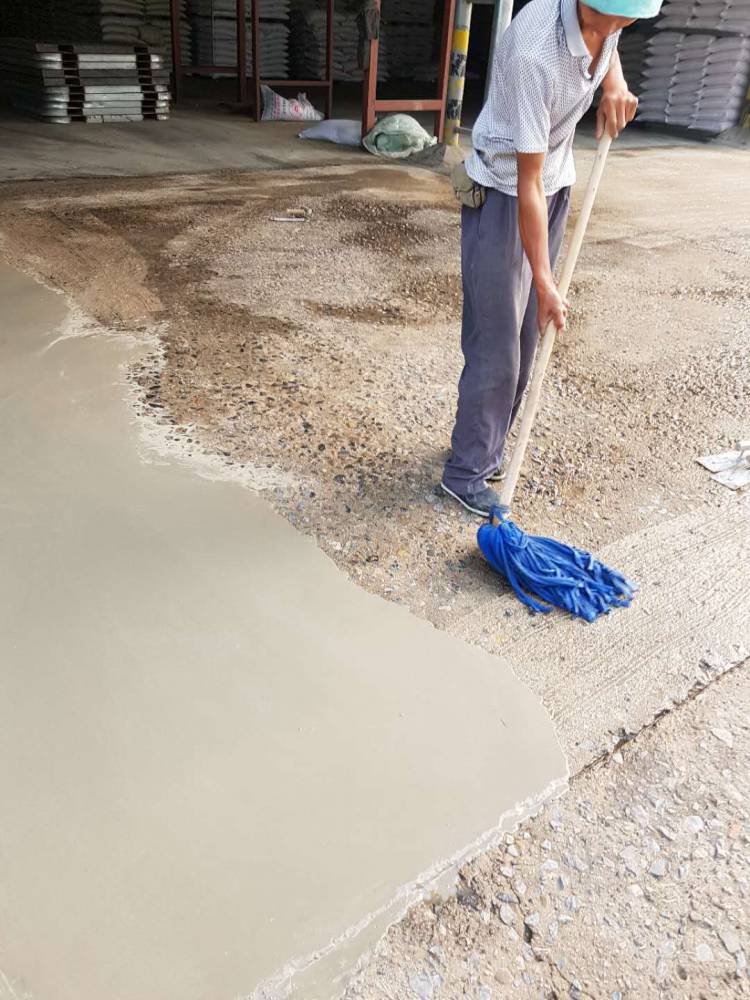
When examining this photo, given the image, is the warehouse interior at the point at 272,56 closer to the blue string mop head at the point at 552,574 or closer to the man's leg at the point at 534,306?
the man's leg at the point at 534,306

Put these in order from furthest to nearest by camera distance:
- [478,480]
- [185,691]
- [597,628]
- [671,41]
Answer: [671,41]
[478,480]
[597,628]
[185,691]

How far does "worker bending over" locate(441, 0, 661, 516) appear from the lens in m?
1.79

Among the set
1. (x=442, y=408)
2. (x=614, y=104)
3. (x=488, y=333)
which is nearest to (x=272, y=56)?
(x=442, y=408)

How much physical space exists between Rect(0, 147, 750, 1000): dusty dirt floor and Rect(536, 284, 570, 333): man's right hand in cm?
69

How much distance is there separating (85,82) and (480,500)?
8.02 metres

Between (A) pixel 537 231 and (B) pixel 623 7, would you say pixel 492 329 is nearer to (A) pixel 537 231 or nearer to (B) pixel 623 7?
(A) pixel 537 231

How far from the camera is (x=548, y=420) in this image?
3.09 meters

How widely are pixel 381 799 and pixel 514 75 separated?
5.54 ft

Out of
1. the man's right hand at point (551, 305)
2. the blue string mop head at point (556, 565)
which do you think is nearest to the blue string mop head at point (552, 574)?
the blue string mop head at point (556, 565)

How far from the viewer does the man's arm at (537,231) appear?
191 centimetres

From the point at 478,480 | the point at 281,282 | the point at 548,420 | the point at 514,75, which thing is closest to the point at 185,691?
the point at 478,480

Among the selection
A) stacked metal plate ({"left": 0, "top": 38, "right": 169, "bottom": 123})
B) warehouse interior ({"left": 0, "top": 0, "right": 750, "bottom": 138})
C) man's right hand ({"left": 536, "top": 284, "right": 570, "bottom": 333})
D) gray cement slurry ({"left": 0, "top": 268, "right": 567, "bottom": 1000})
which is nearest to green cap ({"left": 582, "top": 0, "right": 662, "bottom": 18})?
man's right hand ({"left": 536, "top": 284, "right": 570, "bottom": 333})

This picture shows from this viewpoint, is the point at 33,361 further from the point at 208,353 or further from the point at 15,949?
the point at 15,949

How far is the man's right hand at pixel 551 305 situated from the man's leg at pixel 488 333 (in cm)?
14
